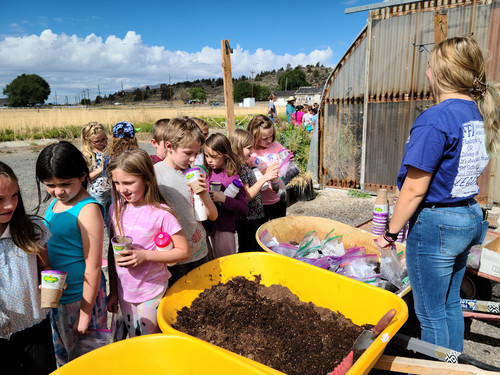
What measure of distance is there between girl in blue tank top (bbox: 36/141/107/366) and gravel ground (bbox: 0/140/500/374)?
1.92 meters

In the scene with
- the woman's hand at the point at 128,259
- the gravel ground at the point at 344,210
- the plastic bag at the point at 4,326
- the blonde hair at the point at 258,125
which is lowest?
the gravel ground at the point at 344,210

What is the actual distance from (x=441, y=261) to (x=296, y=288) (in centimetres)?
86

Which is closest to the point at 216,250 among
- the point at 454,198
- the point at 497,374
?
the point at 454,198

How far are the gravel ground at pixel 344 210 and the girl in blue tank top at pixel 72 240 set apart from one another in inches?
75.7

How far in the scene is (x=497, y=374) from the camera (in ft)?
4.30

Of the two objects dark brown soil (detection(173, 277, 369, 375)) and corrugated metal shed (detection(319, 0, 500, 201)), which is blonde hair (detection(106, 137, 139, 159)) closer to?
dark brown soil (detection(173, 277, 369, 375))

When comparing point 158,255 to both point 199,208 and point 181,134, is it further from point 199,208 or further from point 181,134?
point 181,134

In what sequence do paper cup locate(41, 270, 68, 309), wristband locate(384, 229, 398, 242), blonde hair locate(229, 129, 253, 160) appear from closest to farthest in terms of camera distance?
1. paper cup locate(41, 270, 68, 309)
2. wristband locate(384, 229, 398, 242)
3. blonde hair locate(229, 129, 253, 160)

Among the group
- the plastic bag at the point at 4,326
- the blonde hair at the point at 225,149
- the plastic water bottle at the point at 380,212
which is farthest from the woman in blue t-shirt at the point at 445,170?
the plastic bag at the point at 4,326

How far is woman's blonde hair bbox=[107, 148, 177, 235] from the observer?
71.7 inches

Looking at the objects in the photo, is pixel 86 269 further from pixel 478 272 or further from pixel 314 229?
pixel 478 272

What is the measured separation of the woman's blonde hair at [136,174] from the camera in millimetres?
1821

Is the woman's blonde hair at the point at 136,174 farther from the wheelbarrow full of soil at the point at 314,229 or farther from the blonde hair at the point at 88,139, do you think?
the blonde hair at the point at 88,139

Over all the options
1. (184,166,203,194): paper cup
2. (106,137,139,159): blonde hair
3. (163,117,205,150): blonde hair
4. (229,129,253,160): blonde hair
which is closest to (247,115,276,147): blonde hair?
(229,129,253,160): blonde hair
